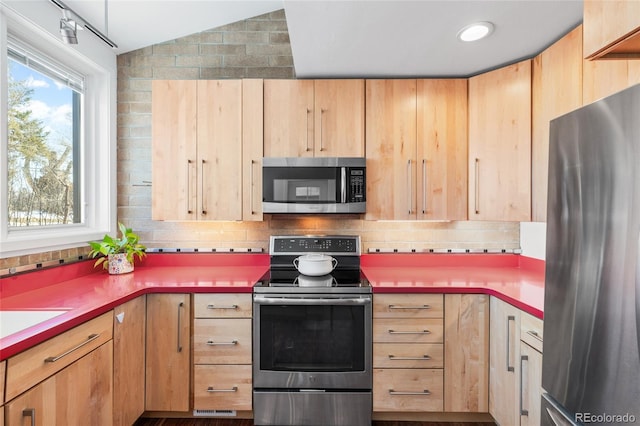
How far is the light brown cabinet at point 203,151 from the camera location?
2248 mm

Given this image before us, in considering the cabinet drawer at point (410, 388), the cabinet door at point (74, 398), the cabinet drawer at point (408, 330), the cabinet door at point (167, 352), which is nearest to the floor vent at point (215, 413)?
the cabinet door at point (167, 352)

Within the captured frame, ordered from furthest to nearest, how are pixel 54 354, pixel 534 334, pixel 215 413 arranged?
pixel 215 413 < pixel 534 334 < pixel 54 354

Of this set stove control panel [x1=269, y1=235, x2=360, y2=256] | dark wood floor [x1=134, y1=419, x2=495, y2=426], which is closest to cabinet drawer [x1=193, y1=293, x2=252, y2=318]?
stove control panel [x1=269, y1=235, x2=360, y2=256]

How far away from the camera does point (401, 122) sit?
7.38 feet

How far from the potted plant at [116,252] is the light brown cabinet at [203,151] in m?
0.29

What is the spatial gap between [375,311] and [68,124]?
2.35 m

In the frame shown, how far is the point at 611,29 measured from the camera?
105cm

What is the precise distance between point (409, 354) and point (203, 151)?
5.97 ft

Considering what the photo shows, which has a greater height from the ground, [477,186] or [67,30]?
[67,30]

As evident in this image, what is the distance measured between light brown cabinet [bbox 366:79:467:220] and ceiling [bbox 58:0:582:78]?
0.13 m

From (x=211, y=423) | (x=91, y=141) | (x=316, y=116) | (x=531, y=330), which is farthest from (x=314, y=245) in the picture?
(x=91, y=141)

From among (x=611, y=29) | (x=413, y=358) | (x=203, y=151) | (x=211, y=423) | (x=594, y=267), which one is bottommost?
(x=211, y=423)

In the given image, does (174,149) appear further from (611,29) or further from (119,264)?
(611,29)

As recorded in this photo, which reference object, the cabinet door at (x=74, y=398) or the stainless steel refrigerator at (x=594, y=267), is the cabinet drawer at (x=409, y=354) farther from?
the cabinet door at (x=74, y=398)
